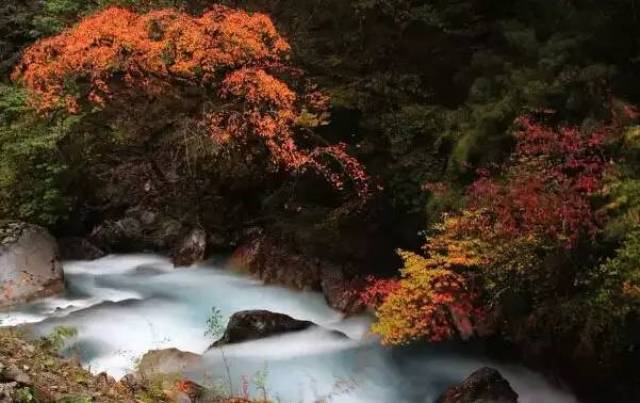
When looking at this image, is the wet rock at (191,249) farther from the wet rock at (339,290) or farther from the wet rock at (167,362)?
the wet rock at (167,362)

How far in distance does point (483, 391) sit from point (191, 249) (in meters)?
9.17

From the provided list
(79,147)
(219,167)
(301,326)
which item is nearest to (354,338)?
(301,326)

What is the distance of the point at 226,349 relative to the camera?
34.1ft

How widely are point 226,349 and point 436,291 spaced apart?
152 inches

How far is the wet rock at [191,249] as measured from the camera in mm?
15352

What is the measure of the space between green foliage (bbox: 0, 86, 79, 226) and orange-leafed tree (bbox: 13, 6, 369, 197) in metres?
1.69

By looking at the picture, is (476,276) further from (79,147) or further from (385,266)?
(79,147)

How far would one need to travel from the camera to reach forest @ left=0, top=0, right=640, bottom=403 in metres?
8.22

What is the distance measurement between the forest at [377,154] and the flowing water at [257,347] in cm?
49

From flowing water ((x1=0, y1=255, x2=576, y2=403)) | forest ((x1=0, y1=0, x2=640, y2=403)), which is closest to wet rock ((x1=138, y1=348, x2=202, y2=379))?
flowing water ((x1=0, y1=255, x2=576, y2=403))

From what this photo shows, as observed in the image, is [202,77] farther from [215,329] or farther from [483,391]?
[483,391]

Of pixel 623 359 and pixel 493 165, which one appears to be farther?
pixel 493 165

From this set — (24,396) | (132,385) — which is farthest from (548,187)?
(24,396)

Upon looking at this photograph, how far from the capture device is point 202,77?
1255 centimetres
